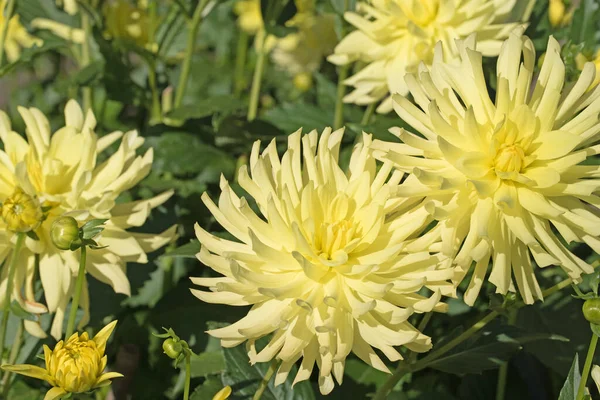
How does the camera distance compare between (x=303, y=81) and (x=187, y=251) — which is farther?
(x=303, y=81)

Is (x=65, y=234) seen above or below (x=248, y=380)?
above

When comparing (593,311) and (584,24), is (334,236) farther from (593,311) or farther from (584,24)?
(584,24)

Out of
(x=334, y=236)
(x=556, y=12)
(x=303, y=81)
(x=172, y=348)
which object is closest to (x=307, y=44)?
(x=303, y=81)

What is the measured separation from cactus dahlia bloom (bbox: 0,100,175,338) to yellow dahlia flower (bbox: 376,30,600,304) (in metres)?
0.33

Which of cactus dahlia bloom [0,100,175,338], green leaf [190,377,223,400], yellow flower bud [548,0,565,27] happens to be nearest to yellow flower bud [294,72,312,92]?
yellow flower bud [548,0,565,27]

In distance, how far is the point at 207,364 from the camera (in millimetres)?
946

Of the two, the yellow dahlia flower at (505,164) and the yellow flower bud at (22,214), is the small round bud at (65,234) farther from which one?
the yellow dahlia flower at (505,164)

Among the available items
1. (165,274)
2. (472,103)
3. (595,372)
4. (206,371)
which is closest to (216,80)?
(165,274)

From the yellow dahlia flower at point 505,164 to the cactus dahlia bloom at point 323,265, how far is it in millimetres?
34

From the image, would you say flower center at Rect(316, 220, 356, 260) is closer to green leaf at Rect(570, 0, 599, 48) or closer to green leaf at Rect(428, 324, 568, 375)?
green leaf at Rect(428, 324, 568, 375)

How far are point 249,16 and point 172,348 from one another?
1.26m

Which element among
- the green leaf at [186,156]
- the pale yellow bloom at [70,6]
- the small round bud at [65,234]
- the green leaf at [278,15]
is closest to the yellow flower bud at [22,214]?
the small round bud at [65,234]

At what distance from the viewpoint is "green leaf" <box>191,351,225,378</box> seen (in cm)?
92

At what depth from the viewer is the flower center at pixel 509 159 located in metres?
0.68
